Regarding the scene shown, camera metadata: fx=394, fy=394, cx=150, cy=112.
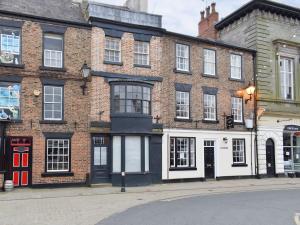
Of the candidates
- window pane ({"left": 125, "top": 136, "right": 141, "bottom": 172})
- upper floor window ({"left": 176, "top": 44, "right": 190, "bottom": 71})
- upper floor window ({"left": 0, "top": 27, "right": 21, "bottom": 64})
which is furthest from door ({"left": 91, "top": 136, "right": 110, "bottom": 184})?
upper floor window ({"left": 176, "top": 44, "right": 190, "bottom": 71})

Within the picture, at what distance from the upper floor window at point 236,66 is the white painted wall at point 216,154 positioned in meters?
4.09

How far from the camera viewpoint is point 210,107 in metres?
26.5

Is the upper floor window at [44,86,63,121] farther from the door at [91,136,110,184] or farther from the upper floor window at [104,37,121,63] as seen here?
the upper floor window at [104,37,121,63]

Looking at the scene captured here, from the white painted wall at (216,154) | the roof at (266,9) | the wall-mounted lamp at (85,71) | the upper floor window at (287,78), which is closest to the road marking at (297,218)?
the white painted wall at (216,154)

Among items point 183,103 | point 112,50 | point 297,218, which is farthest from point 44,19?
point 297,218

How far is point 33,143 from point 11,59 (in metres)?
4.54

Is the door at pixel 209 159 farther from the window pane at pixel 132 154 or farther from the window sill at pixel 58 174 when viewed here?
the window sill at pixel 58 174

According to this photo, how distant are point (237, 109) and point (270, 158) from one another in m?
4.56

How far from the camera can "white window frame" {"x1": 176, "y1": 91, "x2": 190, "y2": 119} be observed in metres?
25.1

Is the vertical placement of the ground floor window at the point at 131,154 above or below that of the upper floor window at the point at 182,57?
below

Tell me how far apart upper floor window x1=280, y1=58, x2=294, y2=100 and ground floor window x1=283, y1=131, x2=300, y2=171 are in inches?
115

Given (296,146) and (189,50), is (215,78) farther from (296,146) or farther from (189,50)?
(296,146)

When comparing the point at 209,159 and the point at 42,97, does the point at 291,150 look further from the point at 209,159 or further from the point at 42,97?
the point at 42,97

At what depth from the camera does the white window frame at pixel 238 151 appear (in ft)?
89.5
